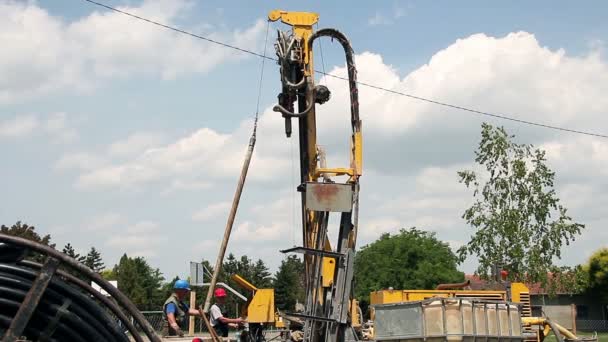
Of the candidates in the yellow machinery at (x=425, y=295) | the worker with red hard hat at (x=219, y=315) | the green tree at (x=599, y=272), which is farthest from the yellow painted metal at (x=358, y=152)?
the green tree at (x=599, y=272)

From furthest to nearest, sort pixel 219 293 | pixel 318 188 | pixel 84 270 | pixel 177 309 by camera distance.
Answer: pixel 318 188 → pixel 219 293 → pixel 177 309 → pixel 84 270

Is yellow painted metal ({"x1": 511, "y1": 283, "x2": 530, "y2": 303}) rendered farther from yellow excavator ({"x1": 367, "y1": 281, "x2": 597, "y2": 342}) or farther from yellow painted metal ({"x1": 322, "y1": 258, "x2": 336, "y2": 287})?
yellow painted metal ({"x1": 322, "y1": 258, "x2": 336, "y2": 287})

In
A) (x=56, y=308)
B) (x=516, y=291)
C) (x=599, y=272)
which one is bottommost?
(x=56, y=308)

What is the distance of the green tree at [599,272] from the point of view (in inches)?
2104

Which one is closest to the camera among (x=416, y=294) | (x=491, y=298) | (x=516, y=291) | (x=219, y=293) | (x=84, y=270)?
(x=84, y=270)

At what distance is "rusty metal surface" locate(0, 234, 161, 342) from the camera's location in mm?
3844

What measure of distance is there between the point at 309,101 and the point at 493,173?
10.6 m

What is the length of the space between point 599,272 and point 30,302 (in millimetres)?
54811

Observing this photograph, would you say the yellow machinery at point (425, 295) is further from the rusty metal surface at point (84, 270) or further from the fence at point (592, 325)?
the fence at point (592, 325)

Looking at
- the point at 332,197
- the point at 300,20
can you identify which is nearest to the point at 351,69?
the point at 300,20

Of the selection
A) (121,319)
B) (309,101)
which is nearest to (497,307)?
(309,101)

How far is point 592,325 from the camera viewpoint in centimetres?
5278

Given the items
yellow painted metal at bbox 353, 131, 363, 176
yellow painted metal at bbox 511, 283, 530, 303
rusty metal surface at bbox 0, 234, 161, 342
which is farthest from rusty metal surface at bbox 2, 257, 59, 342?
yellow painted metal at bbox 511, 283, 530, 303

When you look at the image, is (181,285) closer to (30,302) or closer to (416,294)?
(30,302)
